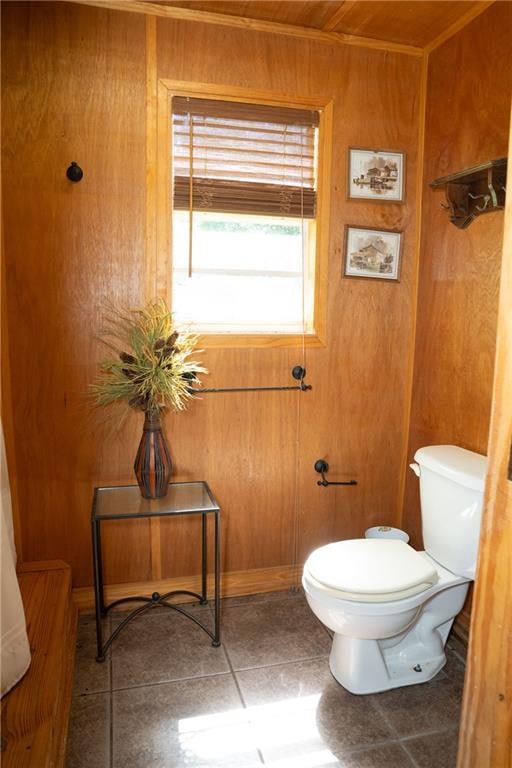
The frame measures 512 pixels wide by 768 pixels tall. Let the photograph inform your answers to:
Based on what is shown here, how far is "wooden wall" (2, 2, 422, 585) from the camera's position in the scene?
2090 mm

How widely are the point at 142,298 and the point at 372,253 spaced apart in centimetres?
105

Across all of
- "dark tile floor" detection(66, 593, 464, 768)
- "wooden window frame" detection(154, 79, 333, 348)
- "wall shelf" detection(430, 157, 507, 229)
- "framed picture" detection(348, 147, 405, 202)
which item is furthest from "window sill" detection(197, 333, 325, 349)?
"dark tile floor" detection(66, 593, 464, 768)

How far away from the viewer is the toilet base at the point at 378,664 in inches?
75.1

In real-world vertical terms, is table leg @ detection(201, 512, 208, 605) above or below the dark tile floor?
above

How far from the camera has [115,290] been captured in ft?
7.30

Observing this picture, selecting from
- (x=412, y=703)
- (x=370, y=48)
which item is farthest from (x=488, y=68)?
(x=412, y=703)

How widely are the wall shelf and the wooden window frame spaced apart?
483 millimetres

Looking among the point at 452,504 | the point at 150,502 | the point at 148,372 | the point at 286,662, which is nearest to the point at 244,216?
the point at 148,372

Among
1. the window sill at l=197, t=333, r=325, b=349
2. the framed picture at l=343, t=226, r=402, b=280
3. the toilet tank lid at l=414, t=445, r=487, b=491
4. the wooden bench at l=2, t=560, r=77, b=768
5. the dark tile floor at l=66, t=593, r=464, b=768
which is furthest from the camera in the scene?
the framed picture at l=343, t=226, r=402, b=280

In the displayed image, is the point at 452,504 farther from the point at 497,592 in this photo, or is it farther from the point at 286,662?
the point at 497,592

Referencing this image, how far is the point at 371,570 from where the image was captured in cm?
184

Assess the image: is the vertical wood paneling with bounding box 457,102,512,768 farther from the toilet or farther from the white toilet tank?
the white toilet tank

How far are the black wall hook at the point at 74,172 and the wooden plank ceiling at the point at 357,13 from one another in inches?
27.9

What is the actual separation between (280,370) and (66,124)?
4.27ft
